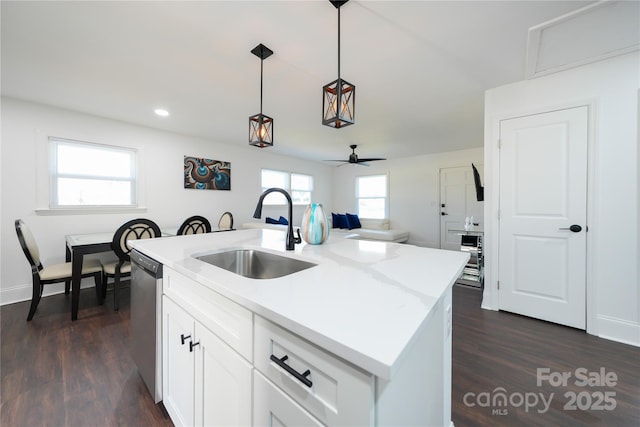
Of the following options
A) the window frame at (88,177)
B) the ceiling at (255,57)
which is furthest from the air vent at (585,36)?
the window frame at (88,177)

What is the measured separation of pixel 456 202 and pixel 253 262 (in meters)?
5.38

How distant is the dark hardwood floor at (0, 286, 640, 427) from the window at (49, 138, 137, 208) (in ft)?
4.77

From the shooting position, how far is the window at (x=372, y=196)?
A: 22.0ft

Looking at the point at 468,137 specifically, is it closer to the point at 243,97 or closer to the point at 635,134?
the point at 635,134

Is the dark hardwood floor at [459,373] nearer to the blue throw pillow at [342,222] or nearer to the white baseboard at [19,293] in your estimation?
the white baseboard at [19,293]

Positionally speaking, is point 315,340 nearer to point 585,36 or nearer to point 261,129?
point 261,129

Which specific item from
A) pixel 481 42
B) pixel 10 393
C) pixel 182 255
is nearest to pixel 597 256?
pixel 481 42

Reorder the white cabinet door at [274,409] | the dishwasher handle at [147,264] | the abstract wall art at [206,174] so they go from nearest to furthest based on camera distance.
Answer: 1. the white cabinet door at [274,409]
2. the dishwasher handle at [147,264]
3. the abstract wall art at [206,174]

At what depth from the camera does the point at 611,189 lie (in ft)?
6.78

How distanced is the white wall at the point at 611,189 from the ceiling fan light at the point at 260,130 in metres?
2.67

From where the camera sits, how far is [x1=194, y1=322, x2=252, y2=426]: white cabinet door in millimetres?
793

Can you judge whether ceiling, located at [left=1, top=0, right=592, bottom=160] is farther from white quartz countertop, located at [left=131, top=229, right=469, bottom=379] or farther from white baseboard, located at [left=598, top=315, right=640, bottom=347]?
white baseboard, located at [left=598, top=315, right=640, bottom=347]

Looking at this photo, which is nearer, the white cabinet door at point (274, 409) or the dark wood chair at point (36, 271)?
the white cabinet door at point (274, 409)

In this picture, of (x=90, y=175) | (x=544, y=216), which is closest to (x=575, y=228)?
(x=544, y=216)
